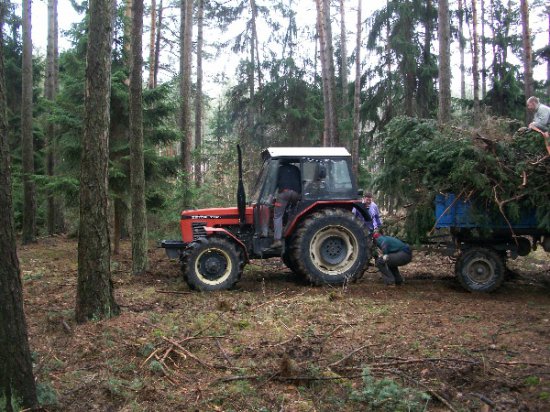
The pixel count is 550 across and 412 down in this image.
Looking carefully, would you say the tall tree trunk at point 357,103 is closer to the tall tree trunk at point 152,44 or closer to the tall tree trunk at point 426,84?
the tall tree trunk at point 426,84

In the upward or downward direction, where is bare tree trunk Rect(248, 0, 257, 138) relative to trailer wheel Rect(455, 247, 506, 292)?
upward

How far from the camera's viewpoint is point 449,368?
5.11 metres

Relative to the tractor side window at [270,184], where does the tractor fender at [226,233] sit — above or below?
below

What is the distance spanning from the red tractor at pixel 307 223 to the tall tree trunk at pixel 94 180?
2579 millimetres

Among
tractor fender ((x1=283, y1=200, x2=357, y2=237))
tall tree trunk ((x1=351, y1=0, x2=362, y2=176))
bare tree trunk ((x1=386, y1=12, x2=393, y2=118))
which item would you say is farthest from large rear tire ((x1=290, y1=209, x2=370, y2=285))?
bare tree trunk ((x1=386, y1=12, x2=393, y2=118))

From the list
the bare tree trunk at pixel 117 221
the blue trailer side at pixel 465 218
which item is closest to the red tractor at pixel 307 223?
the blue trailer side at pixel 465 218

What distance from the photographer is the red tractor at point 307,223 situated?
928 cm

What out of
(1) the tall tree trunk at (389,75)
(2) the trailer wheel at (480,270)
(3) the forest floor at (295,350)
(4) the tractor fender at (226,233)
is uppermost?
(1) the tall tree trunk at (389,75)

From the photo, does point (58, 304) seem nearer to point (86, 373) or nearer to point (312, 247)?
Result: point (86, 373)

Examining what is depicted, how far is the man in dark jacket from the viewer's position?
9.32 metres

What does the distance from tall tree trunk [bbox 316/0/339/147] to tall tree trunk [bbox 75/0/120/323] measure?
35.6ft

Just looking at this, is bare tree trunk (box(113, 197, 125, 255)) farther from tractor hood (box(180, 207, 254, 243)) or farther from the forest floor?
tractor hood (box(180, 207, 254, 243))

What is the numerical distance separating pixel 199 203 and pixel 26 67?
6.79 meters

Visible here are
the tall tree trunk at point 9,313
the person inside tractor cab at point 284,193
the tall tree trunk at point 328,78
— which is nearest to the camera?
the tall tree trunk at point 9,313
